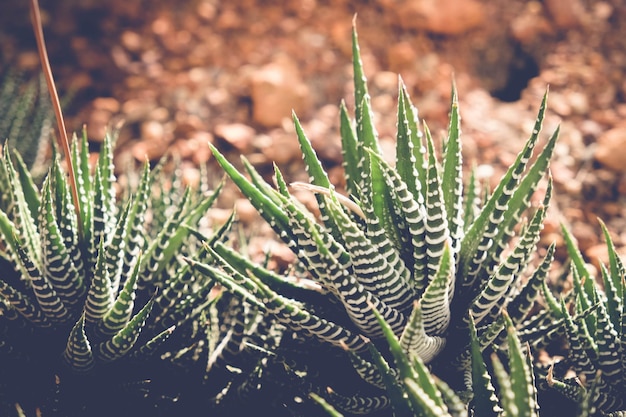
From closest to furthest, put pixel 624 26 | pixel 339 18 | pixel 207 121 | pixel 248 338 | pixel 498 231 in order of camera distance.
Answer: pixel 498 231 → pixel 248 338 → pixel 207 121 → pixel 624 26 → pixel 339 18

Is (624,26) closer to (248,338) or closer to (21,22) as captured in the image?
(248,338)

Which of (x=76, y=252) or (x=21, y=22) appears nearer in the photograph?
(x=76, y=252)

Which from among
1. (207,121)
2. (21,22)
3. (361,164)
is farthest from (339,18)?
(361,164)

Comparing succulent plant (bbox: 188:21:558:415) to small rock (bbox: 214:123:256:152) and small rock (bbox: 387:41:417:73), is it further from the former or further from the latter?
small rock (bbox: 387:41:417:73)

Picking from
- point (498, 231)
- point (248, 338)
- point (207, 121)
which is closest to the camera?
point (498, 231)

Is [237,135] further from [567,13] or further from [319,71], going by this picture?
[567,13]

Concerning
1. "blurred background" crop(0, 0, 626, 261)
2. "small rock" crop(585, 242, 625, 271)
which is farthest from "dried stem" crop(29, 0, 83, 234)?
"small rock" crop(585, 242, 625, 271)
